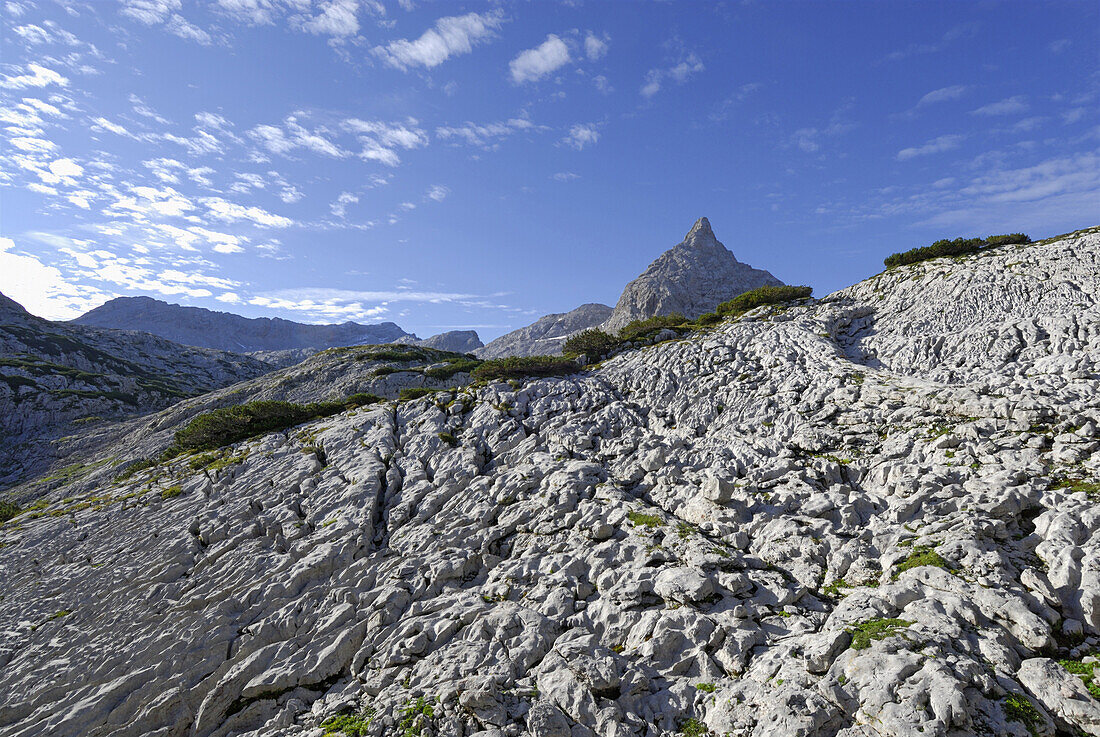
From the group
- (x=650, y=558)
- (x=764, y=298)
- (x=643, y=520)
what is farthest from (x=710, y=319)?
(x=650, y=558)

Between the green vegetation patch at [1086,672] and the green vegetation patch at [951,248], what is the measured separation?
35.5 metres

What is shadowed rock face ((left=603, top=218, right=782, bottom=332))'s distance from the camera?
464 feet

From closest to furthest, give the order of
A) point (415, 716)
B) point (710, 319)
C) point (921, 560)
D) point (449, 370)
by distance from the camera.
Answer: point (415, 716) < point (921, 560) < point (710, 319) < point (449, 370)

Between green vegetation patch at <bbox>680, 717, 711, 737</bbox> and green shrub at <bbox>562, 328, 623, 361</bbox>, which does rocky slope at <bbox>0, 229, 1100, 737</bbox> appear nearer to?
green vegetation patch at <bbox>680, 717, 711, 737</bbox>

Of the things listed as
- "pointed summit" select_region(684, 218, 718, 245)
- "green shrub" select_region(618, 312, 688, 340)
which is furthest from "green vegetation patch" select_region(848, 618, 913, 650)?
"pointed summit" select_region(684, 218, 718, 245)

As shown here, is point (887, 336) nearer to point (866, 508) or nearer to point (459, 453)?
point (866, 508)

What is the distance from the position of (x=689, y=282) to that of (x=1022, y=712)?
146 meters

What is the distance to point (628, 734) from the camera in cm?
1284

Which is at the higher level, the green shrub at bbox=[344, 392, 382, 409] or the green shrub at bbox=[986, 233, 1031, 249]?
the green shrub at bbox=[986, 233, 1031, 249]

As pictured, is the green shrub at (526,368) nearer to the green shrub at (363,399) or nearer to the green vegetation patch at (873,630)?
the green shrub at (363,399)

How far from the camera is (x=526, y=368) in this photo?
37.0m

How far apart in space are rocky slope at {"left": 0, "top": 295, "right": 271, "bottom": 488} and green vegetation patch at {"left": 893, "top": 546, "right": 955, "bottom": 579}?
80942mm

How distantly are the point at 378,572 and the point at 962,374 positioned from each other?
105ft

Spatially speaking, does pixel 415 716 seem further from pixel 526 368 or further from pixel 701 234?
pixel 701 234
